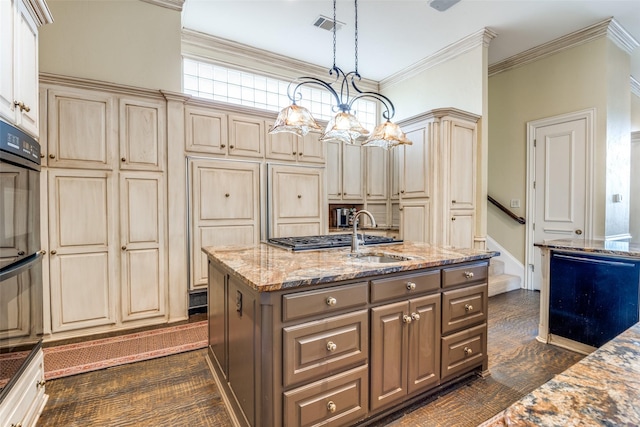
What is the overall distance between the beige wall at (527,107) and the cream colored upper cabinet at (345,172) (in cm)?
212

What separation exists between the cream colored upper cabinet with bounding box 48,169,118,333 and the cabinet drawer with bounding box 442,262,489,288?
2994mm

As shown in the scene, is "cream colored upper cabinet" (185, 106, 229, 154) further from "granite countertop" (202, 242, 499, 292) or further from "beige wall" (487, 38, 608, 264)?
"beige wall" (487, 38, 608, 264)

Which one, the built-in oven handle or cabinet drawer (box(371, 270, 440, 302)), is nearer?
the built-in oven handle

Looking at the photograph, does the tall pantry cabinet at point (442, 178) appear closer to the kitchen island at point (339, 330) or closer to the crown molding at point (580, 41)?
the crown molding at point (580, 41)

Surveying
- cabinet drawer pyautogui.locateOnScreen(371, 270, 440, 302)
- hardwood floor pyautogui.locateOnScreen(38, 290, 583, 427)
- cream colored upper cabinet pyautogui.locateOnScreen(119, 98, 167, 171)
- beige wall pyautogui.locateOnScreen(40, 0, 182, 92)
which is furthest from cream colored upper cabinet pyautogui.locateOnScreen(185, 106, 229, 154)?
cabinet drawer pyautogui.locateOnScreen(371, 270, 440, 302)

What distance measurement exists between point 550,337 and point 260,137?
3570 mm

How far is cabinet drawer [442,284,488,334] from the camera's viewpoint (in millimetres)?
1984

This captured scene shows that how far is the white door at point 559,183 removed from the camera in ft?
13.1

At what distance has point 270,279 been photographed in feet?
4.60

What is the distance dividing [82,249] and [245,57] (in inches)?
126

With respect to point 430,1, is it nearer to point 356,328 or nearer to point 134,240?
point 356,328

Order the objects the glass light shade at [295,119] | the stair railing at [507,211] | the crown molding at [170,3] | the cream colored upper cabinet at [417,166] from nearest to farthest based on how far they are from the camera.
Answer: the glass light shade at [295,119]
the crown molding at [170,3]
the cream colored upper cabinet at [417,166]
the stair railing at [507,211]

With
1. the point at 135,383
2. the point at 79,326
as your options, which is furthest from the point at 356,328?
the point at 79,326

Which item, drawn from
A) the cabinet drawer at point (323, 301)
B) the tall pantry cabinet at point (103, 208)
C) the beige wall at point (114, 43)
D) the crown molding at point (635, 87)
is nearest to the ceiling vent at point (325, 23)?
the beige wall at point (114, 43)
